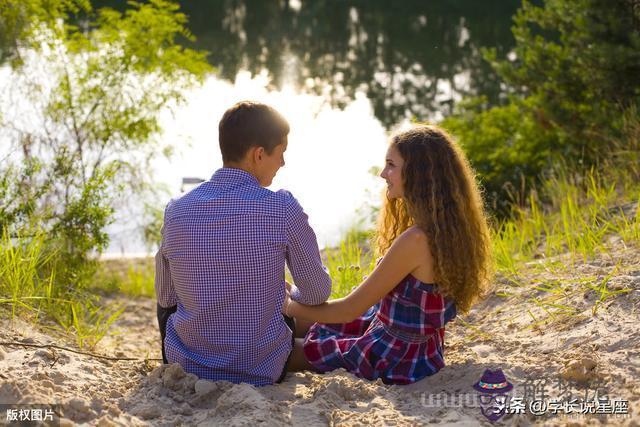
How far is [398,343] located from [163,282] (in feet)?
3.18

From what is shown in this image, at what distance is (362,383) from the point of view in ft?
9.72

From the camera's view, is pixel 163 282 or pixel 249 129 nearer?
pixel 249 129

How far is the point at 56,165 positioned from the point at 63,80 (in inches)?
26.6

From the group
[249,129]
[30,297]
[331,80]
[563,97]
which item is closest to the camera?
[249,129]

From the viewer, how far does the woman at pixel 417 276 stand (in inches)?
118

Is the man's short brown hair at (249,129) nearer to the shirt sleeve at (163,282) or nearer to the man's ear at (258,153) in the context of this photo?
the man's ear at (258,153)

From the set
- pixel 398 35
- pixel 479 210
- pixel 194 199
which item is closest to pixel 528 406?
pixel 479 210

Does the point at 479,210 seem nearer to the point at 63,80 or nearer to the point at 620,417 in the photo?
the point at 620,417

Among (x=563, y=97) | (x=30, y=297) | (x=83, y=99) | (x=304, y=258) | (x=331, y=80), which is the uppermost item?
(x=331, y=80)

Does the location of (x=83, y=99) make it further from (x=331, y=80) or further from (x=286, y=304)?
(x=331, y=80)

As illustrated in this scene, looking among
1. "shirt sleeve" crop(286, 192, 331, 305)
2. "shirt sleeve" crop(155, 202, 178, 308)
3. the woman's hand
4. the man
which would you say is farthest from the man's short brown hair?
the woman's hand

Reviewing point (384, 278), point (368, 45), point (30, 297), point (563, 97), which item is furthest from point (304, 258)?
point (368, 45)

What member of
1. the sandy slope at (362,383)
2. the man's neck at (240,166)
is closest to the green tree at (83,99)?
the sandy slope at (362,383)

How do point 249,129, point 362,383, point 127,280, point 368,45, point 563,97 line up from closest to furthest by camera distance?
point 249,129, point 362,383, point 127,280, point 563,97, point 368,45
